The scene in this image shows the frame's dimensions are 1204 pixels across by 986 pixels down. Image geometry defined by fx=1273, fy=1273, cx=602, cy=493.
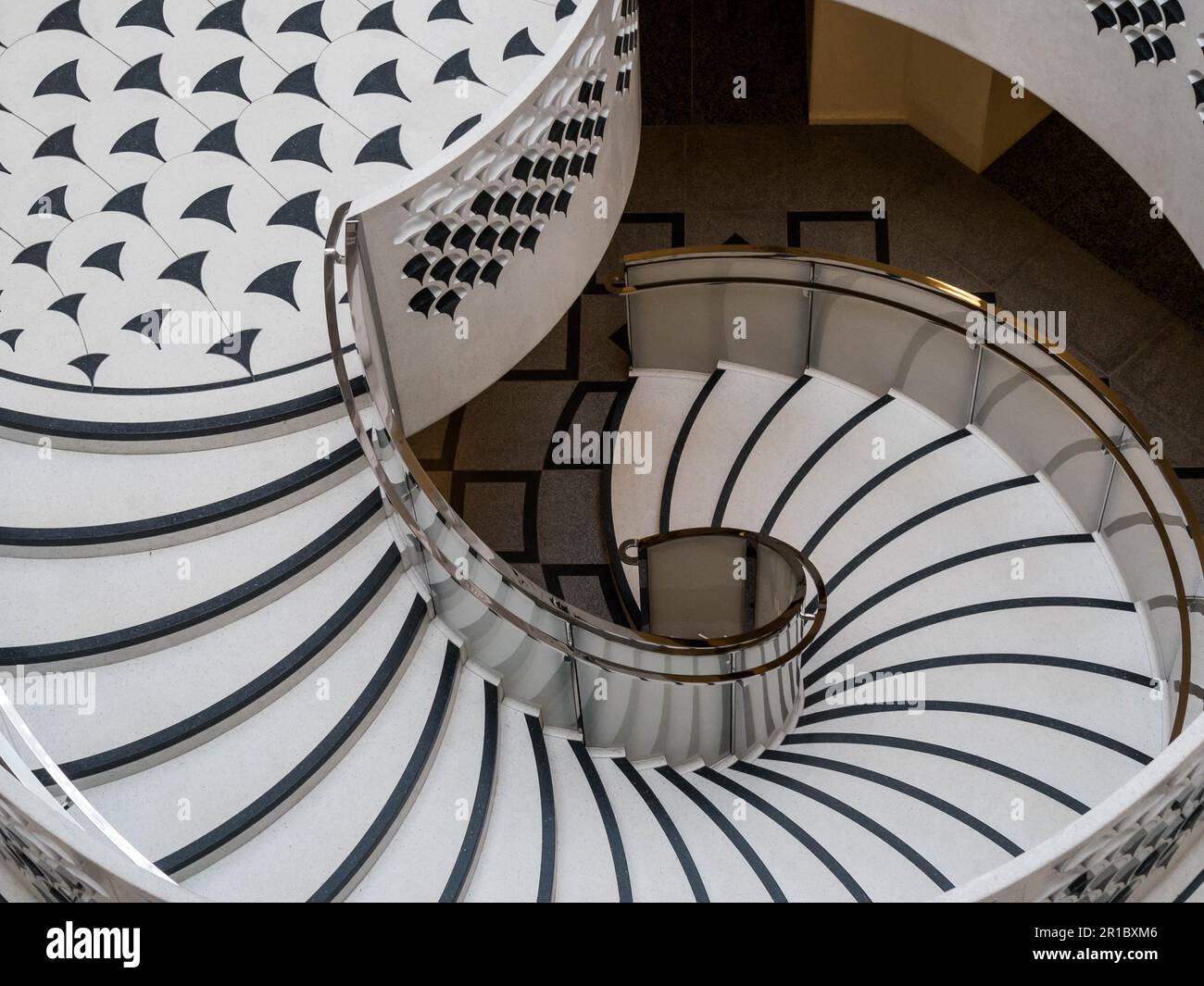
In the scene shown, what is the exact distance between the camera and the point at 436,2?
6.27 meters

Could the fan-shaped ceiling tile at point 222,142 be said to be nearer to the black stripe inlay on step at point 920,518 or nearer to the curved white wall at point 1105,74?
the curved white wall at point 1105,74

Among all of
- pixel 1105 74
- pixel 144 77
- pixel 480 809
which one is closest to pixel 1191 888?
pixel 480 809

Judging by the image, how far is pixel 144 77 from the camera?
6.15 meters

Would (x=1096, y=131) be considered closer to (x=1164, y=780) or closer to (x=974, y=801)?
(x=974, y=801)

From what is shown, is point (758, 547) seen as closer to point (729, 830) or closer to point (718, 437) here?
point (718, 437)

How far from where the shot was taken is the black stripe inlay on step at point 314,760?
4473mm

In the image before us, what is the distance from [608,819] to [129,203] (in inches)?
138

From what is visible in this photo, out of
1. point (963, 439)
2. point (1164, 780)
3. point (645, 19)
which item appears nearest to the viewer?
point (1164, 780)

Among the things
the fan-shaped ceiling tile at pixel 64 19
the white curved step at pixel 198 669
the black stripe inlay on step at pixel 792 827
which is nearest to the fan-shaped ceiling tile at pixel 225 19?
the fan-shaped ceiling tile at pixel 64 19

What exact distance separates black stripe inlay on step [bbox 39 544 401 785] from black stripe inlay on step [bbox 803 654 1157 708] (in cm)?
318

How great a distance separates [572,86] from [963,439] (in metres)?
3.71

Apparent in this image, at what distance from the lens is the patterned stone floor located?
7.84m

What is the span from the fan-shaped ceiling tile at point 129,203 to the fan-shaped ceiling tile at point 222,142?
369 millimetres
